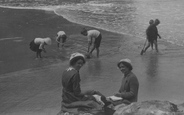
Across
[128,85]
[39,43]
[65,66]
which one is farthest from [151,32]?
[128,85]

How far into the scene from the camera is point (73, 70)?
5.09 meters

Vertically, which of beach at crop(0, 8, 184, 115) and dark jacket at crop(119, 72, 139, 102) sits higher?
dark jacket at crop(119, 72, 139, 102)

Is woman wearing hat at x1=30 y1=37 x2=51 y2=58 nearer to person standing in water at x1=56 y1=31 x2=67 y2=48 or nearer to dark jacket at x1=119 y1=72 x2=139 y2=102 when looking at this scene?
person standing in water at x1=56 y1=31 x2=67 y2=48

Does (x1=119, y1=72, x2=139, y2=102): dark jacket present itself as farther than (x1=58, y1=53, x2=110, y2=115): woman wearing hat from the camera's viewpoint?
Yes

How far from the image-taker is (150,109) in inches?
188

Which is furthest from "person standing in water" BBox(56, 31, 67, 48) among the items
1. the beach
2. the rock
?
the rock

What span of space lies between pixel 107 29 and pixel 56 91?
10239 millimetres

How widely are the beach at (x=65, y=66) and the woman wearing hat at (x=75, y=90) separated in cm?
188

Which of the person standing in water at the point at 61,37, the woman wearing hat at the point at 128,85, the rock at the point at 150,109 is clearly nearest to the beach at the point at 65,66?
the person standing in water at the point at 61,37

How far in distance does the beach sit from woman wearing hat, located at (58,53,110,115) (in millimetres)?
1877

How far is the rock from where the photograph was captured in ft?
15.5

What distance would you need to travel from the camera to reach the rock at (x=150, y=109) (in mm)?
4715

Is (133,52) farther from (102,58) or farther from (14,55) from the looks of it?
(14,55)

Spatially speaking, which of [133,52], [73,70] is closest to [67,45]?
[133,52]
